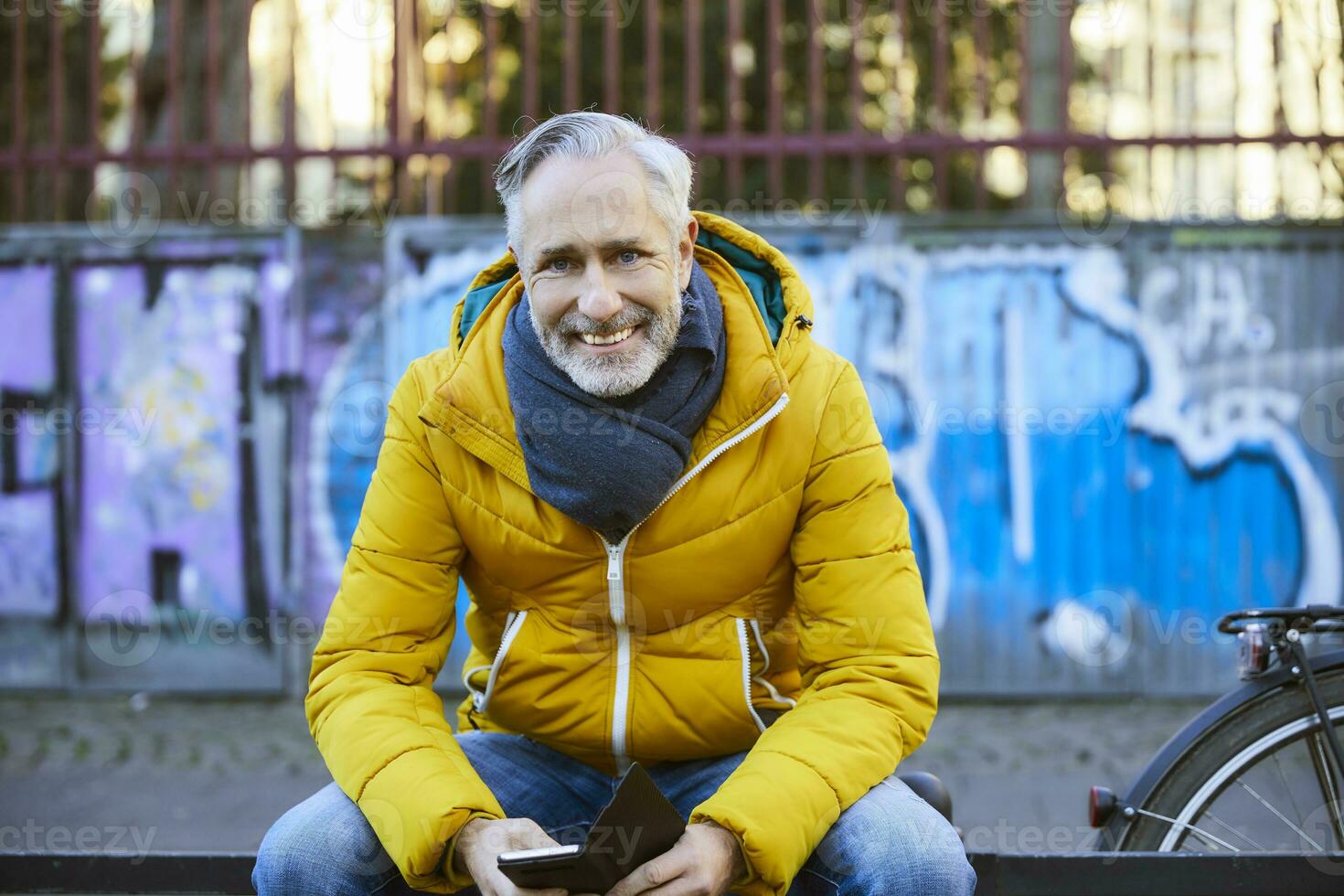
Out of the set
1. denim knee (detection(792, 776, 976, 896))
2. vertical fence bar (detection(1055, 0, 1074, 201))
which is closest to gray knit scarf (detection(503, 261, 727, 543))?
denim knee (detection(792, 776, 976, 896))

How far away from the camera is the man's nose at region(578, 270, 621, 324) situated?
247 centimetres

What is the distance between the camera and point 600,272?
2.50 m

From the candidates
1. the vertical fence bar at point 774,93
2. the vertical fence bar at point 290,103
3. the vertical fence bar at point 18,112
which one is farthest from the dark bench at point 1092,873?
the vertical fence bar at point 18,112

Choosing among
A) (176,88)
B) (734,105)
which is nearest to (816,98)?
(734,105)

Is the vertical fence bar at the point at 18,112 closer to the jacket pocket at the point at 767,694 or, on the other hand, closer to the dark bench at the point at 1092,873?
the dark bench at the point at 1092,873

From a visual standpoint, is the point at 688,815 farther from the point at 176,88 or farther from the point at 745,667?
the point at 176,88

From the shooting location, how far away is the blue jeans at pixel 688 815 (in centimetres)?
220

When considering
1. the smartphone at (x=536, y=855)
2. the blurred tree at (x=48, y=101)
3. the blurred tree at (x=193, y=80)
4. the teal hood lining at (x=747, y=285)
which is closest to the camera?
the smartphone at (x=536, y=855)

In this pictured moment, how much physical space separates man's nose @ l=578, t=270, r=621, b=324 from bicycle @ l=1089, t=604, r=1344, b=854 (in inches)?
54.8

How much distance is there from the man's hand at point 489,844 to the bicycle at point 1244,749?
1.23 meters

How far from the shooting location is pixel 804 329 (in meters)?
2.63

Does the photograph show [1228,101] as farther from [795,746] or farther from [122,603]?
[122,603]

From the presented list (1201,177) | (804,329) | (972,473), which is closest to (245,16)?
(972,473)

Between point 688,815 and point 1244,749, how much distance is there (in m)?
1.14
